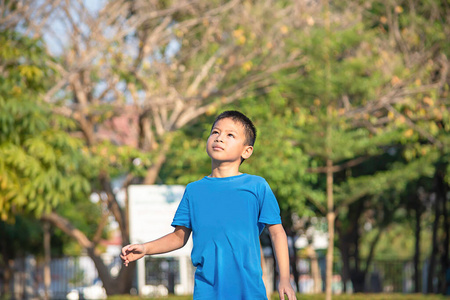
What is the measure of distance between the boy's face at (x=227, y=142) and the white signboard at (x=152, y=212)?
29.2ft

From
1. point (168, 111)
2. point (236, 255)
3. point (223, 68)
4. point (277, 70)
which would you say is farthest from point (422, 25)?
point (236, 255)

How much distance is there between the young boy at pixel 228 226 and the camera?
3252mm

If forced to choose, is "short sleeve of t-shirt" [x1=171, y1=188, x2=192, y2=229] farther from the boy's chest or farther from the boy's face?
the boy's face

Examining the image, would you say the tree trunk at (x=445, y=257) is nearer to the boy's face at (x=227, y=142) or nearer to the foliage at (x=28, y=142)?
the foliage at (x=28, y=142)

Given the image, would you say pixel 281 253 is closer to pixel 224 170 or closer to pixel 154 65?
pixel 224 170

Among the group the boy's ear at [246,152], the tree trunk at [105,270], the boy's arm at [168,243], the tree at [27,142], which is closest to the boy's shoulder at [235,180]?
the boy's ear at [246,152]

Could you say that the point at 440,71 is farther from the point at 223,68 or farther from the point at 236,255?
the point at 236,255

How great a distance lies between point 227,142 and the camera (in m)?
3.41

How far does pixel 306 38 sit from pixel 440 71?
371 cm

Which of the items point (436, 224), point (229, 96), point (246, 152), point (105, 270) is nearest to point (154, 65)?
point (229, 96)

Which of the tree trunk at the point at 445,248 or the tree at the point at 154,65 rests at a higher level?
the tree at the point at 154,65

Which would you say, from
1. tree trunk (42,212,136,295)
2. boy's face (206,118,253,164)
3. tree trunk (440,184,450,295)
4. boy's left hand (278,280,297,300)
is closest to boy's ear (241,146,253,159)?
boy's face (206,118,253,164)

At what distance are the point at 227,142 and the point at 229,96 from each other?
10.9 metres

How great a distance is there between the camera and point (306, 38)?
1188cm
